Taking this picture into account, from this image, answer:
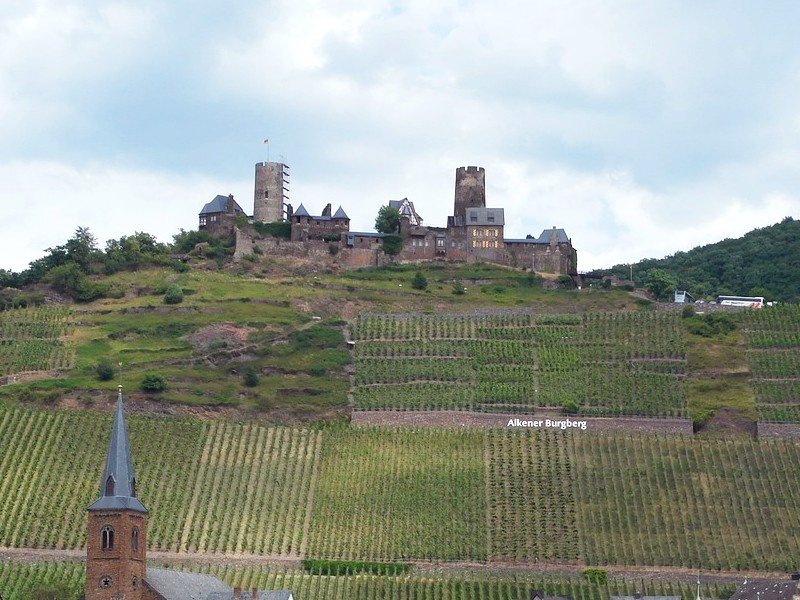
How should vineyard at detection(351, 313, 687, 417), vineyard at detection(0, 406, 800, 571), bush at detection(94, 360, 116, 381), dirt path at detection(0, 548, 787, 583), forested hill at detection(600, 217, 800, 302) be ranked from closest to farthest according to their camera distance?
dirt path at detection(0, 548, 787, 583) < vineyard at detection(0, 406, 800, 571) < vineyard at detection(351, 313, 687, 417) < bush at detection(94, 360, 116, 381) < forested hill at detection(600, 217, 800, 302)

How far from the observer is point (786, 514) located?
111688 millimetres

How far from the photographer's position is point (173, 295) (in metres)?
142

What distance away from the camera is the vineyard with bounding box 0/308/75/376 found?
131 meters

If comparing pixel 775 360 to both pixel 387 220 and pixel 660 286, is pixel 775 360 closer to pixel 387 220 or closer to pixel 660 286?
pixel 660 286

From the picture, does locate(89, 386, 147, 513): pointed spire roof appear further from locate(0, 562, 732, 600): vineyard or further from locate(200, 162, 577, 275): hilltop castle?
locate(200, 162, 577, 275): hilltop castle

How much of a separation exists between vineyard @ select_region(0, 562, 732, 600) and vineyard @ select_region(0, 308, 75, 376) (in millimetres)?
27684

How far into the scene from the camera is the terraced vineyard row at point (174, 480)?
10994 cm

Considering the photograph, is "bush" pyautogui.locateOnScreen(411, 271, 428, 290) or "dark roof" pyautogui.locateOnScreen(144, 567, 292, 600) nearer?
"dark roof" pyautogui.locateOnScreen(144, 567, 292, 600)

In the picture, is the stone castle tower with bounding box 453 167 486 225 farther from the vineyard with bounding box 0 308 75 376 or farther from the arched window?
the arched window

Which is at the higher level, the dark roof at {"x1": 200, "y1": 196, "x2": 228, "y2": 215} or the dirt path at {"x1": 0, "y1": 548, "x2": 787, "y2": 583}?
the dark roof at {"x1": 200, "y1": 196, "x2": 228, "y2": 215}

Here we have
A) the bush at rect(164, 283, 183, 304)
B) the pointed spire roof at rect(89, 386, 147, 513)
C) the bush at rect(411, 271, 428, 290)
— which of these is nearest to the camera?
the pointed spire roof at rect(89, 386, 147, 513)

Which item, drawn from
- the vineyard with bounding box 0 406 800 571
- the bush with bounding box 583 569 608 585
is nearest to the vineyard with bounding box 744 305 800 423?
the vineyard with bounding box 0 406 800 571

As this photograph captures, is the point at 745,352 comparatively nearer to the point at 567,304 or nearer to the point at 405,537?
the point at 567,304

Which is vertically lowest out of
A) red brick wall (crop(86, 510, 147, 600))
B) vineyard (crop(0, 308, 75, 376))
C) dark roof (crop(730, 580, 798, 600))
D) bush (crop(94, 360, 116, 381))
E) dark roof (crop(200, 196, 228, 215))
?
dark roof (crop(730, 580, 798, 600))
